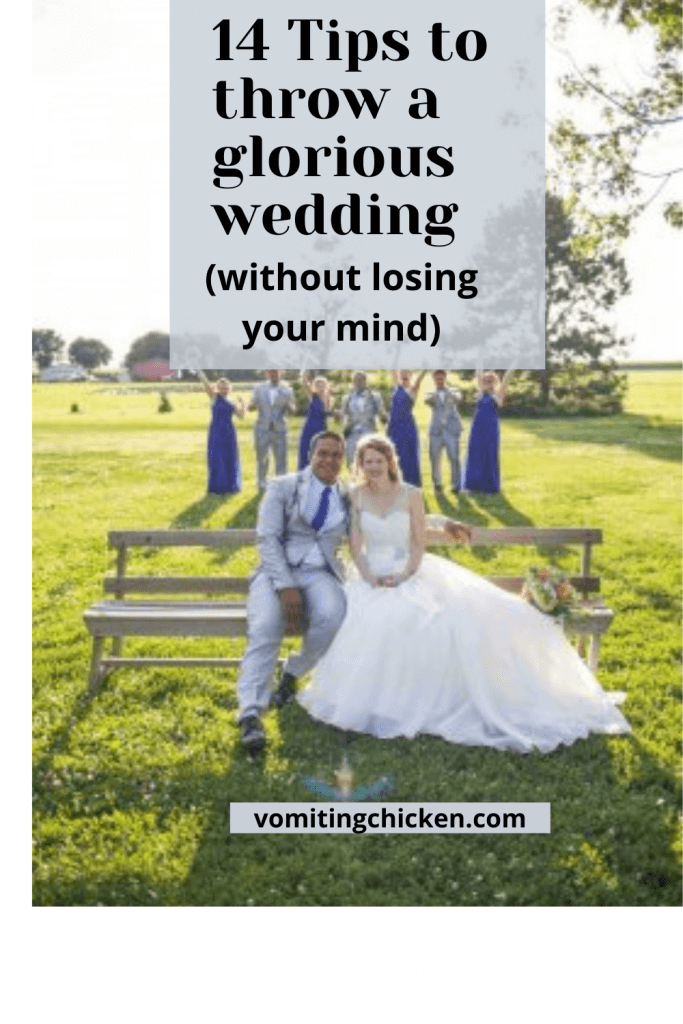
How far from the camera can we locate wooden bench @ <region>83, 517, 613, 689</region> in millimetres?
7191

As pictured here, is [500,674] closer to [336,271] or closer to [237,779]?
[237,779]

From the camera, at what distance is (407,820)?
5504mm

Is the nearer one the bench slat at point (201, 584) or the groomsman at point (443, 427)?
the bench slat at point (201, 584)

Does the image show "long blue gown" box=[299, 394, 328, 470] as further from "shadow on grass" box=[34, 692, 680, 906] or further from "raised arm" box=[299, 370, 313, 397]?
"shadow on grass" box=[34, 692, 680, 906]

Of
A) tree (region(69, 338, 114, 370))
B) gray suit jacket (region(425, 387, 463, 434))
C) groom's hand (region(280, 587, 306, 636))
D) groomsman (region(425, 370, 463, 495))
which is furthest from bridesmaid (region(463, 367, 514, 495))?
groom's hand (region(280, 587, 306, 636))

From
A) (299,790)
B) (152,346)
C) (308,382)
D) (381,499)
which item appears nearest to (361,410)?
(308,382)

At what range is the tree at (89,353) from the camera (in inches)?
351

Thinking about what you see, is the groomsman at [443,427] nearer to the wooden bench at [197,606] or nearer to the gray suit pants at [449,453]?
the gray suit pants at [449,453]

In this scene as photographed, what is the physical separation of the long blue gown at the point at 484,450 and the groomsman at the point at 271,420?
279 centimetres

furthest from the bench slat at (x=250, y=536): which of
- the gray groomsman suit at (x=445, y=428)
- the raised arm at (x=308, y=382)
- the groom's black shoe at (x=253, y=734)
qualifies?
the gray groomsman suit at (x=445, y=428)

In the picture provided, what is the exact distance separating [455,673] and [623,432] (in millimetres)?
24105

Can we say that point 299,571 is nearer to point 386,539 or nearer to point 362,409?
point 386,539

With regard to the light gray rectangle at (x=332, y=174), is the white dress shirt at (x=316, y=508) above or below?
below

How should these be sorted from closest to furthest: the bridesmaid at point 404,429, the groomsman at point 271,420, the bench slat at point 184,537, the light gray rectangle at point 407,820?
the light gray rectangle at point 407,820 < the bench slat at point 184,537 < the bridesmaid at point 404,429 < the groomsman at point 271,420
